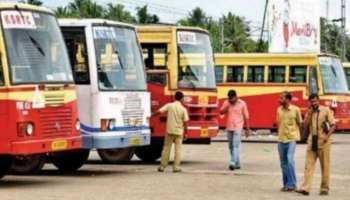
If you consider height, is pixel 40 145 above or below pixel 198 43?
below

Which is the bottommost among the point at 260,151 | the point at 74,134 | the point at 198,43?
the point at 260,151

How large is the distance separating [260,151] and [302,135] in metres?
13.2

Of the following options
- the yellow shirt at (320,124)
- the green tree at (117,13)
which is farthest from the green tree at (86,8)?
the yellow shirt at (320,124)

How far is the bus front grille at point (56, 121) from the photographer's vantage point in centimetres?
1780

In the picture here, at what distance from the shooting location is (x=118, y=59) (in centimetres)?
2100

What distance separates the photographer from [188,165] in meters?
24.4

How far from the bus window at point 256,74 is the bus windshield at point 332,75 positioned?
7.58 ft

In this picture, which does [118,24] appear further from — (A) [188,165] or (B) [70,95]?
(A) [188,165]

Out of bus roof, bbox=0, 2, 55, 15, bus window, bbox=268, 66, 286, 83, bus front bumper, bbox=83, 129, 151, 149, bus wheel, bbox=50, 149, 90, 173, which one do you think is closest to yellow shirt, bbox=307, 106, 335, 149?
bus front bumper, bbox=83, 129, 151, 149

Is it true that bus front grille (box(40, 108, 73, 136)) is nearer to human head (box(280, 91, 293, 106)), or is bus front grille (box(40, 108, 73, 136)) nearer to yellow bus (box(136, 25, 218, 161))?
human head (box(280, 91, 293, 106))

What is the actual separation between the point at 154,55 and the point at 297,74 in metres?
11.6

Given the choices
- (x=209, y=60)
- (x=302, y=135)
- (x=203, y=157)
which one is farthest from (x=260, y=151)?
(x=302, y=135)

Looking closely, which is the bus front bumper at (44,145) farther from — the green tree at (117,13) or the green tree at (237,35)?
the green tree at (237,35)

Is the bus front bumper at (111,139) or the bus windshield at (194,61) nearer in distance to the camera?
the bus front bumper at (111,139)
